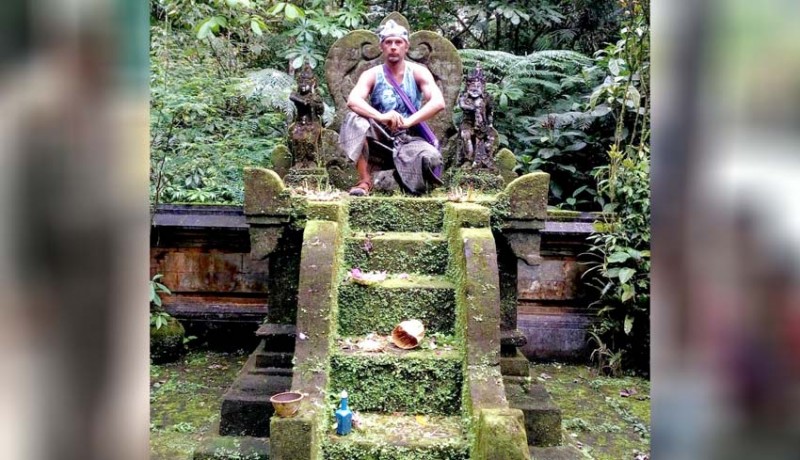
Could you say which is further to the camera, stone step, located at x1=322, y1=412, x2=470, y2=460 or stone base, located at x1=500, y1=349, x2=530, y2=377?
stone base, located at x1=500, y1=349, x2=530, y2=377

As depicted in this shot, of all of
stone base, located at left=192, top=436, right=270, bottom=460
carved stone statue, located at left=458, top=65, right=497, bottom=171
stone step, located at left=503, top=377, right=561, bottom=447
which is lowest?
A: stone base, located at left=192, top=436, right=270, bottom=460

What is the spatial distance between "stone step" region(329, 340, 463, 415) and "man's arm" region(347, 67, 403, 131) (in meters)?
2.01

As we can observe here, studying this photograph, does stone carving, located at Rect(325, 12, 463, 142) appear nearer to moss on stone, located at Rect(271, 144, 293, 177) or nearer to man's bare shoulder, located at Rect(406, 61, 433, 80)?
man's bare shoulder, located at Rect(406, 61, 433, 80)

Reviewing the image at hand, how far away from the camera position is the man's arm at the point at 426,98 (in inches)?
196

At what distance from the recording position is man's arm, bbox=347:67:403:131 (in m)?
4.90

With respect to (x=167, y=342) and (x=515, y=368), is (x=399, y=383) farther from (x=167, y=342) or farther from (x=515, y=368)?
(x=167, y=342)

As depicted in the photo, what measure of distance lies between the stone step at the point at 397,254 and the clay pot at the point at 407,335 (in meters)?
0.58

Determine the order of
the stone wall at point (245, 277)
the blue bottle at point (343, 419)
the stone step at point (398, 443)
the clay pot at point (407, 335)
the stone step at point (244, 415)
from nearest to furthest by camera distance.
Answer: the stone step at point (398, 443)
the blue bottle at point (343, 419)
the clay pot at point (407, 335)
the stone step at point (244, 415)
the stone wall at point (245, 277)

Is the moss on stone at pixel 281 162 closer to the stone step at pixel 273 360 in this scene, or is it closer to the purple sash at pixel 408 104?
the purple sash at pixel 408 104

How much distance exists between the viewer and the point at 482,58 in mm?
8289

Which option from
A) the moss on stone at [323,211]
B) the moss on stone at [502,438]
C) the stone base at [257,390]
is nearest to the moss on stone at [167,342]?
the stone base at [257,390]

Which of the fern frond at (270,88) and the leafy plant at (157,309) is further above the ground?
the fern frond at (270,88)

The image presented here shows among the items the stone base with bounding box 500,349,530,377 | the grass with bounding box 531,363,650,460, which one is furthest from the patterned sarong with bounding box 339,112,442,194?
the grass with bounding box 531,363,650,460
